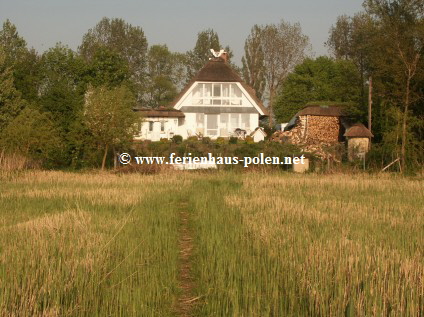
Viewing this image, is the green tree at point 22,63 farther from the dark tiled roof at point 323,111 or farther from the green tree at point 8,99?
the dark tiled roof at point 323,111

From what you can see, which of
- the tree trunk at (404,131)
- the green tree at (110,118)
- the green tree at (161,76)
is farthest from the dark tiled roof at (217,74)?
the green tree at (161,76)

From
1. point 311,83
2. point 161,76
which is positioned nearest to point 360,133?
point 311,83

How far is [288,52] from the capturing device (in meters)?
59.0

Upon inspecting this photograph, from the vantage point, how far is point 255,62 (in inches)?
2562

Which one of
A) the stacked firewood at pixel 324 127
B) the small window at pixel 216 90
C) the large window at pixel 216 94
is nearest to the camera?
the stacked firewood at pixel 324 127

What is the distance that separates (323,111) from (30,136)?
22.3 meters

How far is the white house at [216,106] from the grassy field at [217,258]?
32.6m

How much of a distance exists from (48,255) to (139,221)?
12.5 feet

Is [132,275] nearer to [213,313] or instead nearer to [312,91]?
[213,313]

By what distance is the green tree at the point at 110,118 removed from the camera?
2812 centimetres

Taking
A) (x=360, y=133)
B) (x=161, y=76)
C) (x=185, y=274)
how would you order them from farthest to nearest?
(x=161, y=76), (x=360, y=133), (x=185, y=274)

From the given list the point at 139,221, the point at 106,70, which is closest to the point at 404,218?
the point at 139,221

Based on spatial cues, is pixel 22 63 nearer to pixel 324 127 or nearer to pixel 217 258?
pixel 324 127

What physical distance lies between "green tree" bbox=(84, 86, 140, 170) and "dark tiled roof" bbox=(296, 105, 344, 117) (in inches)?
642
